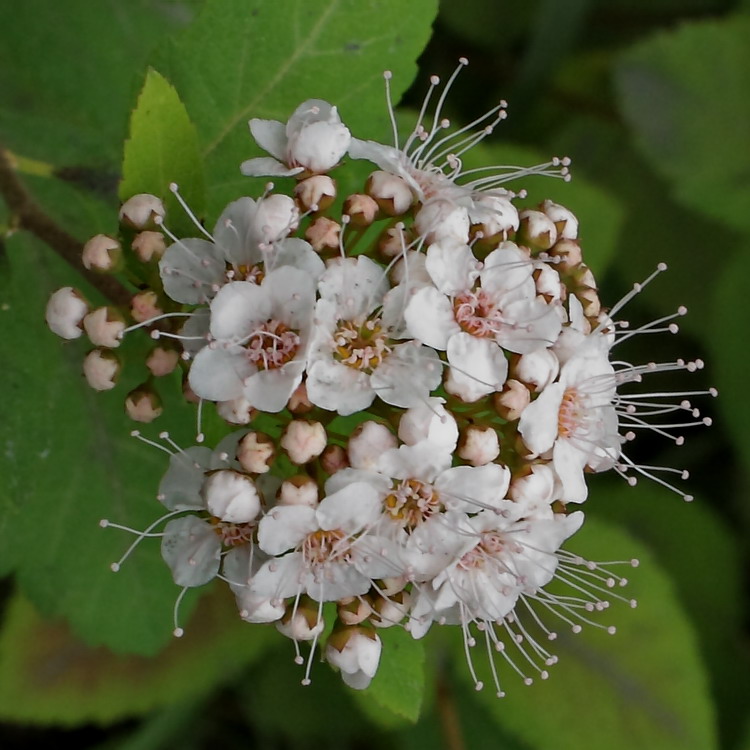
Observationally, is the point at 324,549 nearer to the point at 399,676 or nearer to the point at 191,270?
Result: the point at 399,676

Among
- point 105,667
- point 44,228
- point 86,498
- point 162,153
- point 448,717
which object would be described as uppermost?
point 162,153

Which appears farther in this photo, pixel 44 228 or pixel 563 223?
pixel 44 228

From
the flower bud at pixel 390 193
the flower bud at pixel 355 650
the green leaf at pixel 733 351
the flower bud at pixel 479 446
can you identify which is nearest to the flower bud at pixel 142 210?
the flower bud at pixel 390 193

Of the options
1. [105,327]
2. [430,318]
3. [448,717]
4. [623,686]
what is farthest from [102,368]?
[623,686]

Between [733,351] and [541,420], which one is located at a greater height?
[541,420]

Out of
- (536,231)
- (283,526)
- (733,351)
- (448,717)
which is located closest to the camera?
(283,526)

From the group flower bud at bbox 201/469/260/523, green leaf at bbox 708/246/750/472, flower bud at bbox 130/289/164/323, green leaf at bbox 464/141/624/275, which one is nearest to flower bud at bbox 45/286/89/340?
flower bud at bbox 130/289/164/323

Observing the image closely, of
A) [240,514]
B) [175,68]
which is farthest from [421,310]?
[175,68]

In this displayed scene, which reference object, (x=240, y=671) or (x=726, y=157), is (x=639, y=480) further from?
(x=240, y=671)
